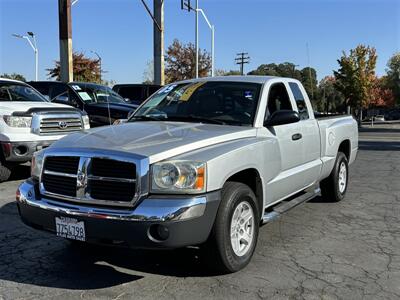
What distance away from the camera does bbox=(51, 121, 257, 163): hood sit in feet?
13.1

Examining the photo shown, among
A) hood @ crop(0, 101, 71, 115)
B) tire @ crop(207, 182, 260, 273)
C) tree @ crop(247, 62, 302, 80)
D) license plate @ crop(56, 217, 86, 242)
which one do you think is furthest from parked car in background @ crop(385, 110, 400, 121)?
license plate @ crop(56, 217, 86, 242)

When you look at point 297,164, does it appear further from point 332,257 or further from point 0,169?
point 0,169

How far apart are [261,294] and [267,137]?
1650 millimetres

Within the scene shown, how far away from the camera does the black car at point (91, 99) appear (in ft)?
39.2

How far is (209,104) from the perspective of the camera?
541 centimetres

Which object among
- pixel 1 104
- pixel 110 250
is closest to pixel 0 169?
pixel 1 104

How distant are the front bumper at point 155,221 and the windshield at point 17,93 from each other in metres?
6.13

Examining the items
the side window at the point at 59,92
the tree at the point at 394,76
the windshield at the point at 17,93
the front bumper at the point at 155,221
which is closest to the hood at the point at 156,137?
the front bumper at the point at 155,221

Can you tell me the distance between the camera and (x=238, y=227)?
436cm

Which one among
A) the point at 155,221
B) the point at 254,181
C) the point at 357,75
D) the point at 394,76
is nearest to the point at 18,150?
the point at 254,181

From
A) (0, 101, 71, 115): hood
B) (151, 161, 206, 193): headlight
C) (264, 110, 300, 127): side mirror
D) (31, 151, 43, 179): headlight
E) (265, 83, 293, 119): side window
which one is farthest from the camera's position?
(0, 101, 71, 115): hood

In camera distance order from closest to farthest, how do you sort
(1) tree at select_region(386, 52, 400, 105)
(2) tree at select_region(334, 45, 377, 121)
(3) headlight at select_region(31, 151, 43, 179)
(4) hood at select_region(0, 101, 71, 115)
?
(3) headlight at select_region(31, 151, 43, 179) < (4) hood at select_region(0, 101, 71, 115) < (2) tree at select_region(334, 45, 377, 121) < (1) tree at select_region(386, 52, 400, 105)

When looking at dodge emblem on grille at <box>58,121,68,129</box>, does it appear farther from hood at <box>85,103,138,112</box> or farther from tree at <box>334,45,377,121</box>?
tree at <box>334,45,377,121</box>

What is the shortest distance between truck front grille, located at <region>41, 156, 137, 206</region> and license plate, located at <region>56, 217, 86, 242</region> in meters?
0.17
